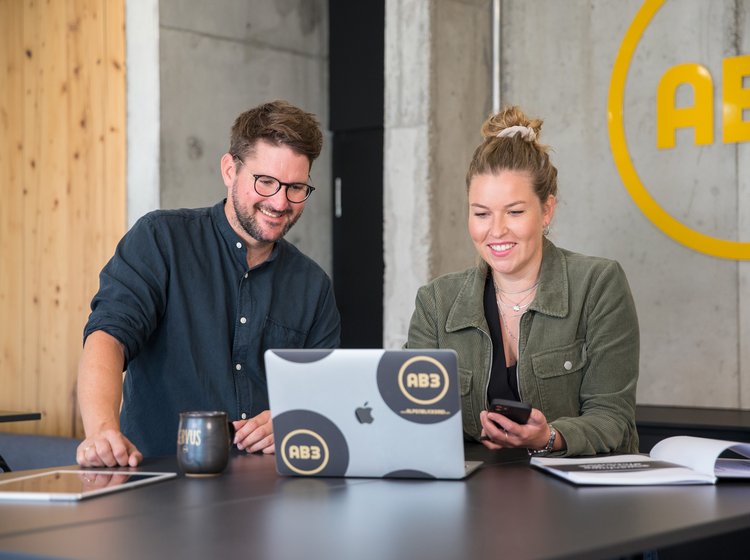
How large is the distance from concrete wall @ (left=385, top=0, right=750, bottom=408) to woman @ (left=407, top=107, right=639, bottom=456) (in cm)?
199

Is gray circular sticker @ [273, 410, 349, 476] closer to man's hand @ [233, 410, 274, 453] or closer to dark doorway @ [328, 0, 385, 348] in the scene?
man's hand @ [233, 410, 274, 453]

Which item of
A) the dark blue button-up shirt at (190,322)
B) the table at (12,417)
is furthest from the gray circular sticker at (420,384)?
the table at (12,417)

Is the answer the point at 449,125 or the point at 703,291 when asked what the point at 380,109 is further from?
the point at 703,291

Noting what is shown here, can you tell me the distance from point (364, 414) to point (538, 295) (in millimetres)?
958

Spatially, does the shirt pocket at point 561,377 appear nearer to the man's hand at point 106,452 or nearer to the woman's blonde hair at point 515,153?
the woman's blonde hair at point 515,153

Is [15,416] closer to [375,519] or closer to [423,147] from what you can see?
[423,147]

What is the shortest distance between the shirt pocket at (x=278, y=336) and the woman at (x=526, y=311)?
14.3 inches

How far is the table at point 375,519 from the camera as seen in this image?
4.60 feet

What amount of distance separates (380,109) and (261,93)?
814mm

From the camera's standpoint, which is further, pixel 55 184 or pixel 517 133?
pixel 55 184

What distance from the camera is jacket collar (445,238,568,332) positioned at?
9.02ft

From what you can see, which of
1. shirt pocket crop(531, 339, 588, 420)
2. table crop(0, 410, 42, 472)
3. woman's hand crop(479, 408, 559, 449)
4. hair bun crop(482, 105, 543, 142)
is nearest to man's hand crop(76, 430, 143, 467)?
woman's hand crop(479, 408, 559, 449)

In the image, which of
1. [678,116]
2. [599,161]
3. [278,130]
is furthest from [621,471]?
[599,161]

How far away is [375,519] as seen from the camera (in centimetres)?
160
